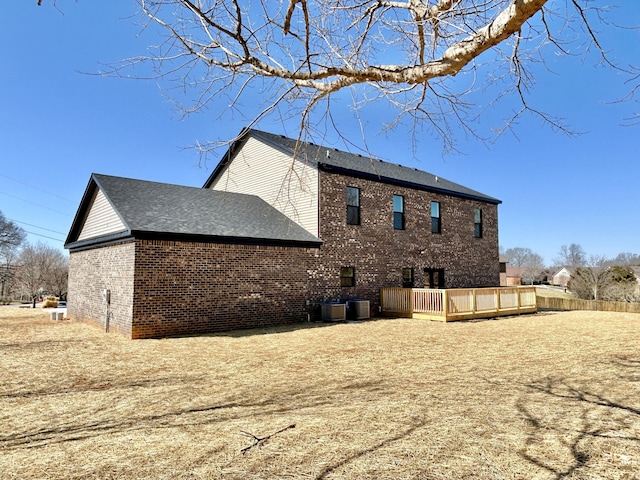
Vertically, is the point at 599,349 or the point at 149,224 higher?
the point at 149,224

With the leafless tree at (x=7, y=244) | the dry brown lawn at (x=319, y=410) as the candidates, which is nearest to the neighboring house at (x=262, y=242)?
the dry brown lawn at (x=319, y=410)

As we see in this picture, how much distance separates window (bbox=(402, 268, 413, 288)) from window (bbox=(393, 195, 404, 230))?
6.44 ft

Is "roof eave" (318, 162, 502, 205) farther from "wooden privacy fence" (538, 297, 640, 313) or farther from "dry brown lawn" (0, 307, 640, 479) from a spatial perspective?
"dry brown lawn" (0, 307, 640, 479)

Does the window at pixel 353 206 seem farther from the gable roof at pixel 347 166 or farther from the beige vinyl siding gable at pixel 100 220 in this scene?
the beige vinyl siding gable at pixel 100 220

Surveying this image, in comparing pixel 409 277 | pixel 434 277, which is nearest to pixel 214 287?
pixel 409 277

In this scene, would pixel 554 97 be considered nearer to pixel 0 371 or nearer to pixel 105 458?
pixel 105 458

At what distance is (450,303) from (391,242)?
393cm

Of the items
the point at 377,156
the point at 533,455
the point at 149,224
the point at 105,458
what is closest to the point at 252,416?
the point at 105,458

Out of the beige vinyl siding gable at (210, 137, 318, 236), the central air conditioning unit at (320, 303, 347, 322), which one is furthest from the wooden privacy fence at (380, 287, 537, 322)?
the beige vinyl siding gable at (210, 137, 318, 236)

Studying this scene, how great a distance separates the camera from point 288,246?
1434cm

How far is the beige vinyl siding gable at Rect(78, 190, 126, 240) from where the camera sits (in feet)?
42.3

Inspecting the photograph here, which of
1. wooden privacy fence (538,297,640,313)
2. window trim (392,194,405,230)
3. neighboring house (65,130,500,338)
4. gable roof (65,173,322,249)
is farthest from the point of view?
wooden privacy fence (538,297,640,313)

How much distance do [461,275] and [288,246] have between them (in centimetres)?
1104

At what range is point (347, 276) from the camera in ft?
54.0
